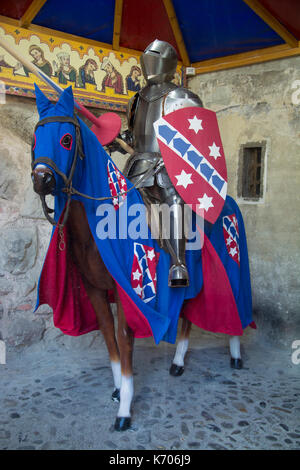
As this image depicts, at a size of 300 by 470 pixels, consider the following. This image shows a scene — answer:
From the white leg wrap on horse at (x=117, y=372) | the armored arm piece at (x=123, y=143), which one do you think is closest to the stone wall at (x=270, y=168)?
the armored arm piece at (x=123, y=143)

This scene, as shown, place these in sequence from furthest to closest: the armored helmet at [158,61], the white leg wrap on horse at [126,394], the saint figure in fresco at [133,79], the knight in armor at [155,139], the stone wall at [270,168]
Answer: the stone wall at [270,168] → the saint figure in fresco at [133,79] → the armored helmet at [158,61] → the knight in armor at [155,139] → the white leg wrap on horse at [126,394]

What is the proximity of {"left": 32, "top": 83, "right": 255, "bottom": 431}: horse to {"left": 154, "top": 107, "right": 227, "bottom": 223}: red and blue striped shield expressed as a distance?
30 cm

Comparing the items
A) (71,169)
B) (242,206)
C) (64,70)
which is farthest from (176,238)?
(64,70)

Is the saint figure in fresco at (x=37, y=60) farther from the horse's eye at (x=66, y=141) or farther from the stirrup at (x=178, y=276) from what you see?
the stirrup at (x=178, y=276)

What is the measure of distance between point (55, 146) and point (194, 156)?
872mm

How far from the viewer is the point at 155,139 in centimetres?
255

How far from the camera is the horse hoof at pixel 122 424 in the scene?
7.18 feet

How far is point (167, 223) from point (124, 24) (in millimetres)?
1674

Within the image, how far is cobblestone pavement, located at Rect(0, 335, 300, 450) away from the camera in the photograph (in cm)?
213

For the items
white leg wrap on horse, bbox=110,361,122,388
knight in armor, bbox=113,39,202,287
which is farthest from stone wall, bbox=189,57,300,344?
white leg wrap on horse, bbox=110,361,122,388

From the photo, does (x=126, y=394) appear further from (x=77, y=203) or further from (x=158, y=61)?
(x=158, y=61)
